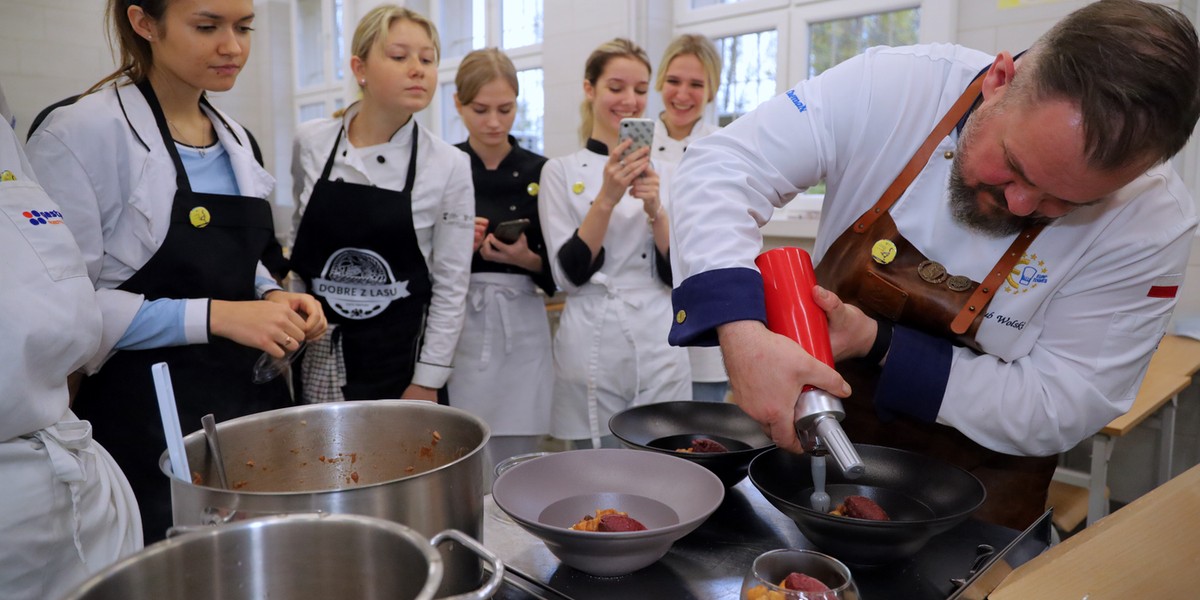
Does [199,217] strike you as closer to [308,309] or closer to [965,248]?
[308,309]

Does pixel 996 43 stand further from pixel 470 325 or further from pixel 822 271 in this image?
pixel 470 325

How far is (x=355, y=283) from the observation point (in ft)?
6.40

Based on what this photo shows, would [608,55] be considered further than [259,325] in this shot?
Yes

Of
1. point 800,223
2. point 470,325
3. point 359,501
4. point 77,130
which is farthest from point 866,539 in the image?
point 800,223

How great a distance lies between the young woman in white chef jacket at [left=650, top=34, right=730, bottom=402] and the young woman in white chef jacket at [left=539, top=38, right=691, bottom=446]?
15cm

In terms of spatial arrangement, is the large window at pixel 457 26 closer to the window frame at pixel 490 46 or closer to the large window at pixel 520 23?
the window frame at pixel 490 46

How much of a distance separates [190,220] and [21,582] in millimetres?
649

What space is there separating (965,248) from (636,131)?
1.04m

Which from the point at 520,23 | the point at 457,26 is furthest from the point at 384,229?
the point at 457,26

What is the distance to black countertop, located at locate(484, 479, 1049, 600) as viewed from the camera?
81 cm

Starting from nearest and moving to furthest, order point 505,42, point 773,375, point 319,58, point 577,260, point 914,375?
1. point 773,375
2. point 914,375
3. point 577,260
4. point 505,42
5. point 319,58

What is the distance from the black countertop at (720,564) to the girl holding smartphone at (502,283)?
148 centimetres

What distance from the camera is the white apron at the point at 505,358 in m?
2.46

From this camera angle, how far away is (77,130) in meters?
1.28
